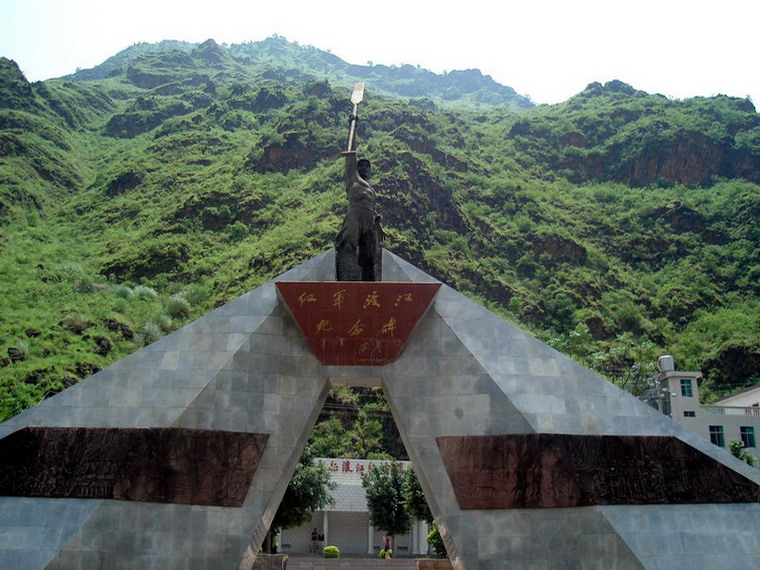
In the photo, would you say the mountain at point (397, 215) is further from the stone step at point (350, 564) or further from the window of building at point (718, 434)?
the stone step at point (350, 564)

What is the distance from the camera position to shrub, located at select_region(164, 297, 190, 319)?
4291 centimetres

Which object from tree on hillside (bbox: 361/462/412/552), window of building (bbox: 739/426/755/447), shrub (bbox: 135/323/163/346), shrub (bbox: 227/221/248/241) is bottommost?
tree on hillside (bbox: 361/462/412/552)

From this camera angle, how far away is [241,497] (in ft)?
40.2

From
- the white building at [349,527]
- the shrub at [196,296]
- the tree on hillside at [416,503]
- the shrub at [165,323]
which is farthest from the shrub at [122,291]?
the tree on hillside at [416,503]

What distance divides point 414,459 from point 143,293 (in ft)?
118

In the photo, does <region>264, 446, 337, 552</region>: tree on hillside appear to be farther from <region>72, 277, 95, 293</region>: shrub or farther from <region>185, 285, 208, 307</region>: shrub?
<region>72, 277, 95, 293</region>: shrub

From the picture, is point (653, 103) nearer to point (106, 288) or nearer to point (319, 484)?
point (106, 288)

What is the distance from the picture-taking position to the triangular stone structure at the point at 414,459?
11867mm

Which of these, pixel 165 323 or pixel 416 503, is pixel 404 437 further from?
pixel 165 323

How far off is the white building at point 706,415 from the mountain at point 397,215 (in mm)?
2515

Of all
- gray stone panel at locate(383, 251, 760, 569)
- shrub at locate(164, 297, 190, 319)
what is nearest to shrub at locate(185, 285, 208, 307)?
shrub at locate(164, 297, 190, 319)

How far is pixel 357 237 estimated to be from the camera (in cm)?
1436

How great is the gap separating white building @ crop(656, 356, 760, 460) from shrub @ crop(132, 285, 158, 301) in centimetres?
3007

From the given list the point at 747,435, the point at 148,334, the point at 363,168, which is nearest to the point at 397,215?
the point at 148,334
